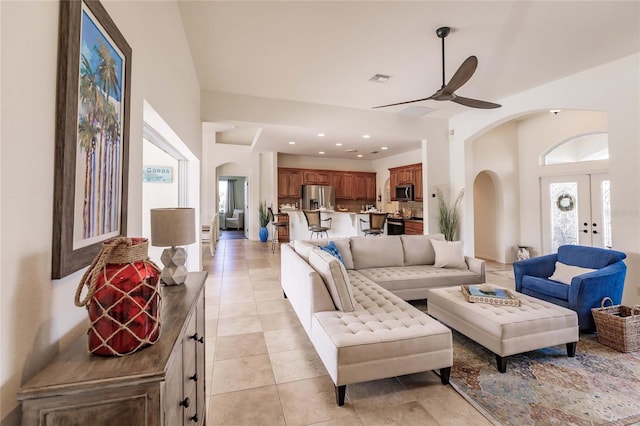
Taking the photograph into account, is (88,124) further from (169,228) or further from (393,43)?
(393,43)

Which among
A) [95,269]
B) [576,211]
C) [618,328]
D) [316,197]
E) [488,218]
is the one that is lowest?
[618,328]

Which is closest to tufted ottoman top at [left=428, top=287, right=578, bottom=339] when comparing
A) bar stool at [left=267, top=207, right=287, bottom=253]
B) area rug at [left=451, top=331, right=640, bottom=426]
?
area rug at [left=451, top=331, right=640, bottom=426]

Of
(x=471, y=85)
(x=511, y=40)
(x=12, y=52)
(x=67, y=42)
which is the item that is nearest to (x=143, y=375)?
(x=12, y=52)

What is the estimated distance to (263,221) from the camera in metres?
9.12

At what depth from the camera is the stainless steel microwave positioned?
7.95m

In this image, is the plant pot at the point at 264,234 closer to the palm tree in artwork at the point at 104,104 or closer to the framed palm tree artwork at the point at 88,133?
the framed palm tree artwork at the point at 88,133

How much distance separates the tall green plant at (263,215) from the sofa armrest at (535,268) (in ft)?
22.3

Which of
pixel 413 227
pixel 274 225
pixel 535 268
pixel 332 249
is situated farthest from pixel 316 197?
pixel 535 268

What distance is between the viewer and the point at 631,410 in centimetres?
184

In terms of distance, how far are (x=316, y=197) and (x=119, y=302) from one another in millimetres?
8624

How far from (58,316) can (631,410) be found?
120 inches

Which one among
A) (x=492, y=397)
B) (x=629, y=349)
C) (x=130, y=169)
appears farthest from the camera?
(x=629, y=349)

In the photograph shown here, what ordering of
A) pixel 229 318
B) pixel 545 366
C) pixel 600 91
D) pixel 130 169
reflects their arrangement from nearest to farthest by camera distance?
pixel 130 169, pixel 545 366, pixel 229 318, pixel 600 91

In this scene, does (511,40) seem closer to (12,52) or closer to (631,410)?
(631,410)
